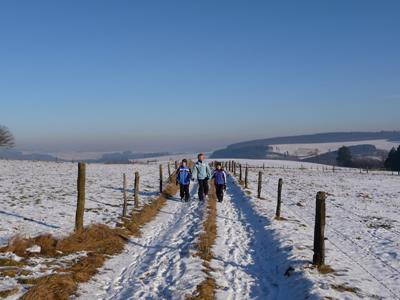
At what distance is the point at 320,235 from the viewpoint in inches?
388

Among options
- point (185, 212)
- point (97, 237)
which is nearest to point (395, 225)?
point (185, 212)

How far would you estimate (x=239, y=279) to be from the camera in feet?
29.3

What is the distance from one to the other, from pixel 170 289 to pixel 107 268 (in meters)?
2.05

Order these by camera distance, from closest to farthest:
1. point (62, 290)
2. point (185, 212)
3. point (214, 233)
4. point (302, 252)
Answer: point (62, 290)
point (302, 252)
point (214, 233)
point (185, 212)

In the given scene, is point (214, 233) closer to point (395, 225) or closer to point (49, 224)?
point (49, 224)

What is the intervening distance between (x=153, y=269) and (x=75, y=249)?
271 centimetres

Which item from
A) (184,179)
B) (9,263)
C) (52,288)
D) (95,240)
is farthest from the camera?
(184,179)

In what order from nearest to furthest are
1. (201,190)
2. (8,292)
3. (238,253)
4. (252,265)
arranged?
(8,292), (252,265), (238,253), (201,190)

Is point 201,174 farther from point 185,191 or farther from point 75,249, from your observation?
point 75,249

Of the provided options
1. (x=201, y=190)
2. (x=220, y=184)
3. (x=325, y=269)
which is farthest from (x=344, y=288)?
(x=201, y=190)

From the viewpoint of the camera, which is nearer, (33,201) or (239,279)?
(239,279)

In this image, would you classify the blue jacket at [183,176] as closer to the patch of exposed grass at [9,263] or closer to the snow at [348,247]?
the snow at [348,247]

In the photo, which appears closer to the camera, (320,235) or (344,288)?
(344,288)

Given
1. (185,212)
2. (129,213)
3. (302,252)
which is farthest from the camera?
(185,212)
